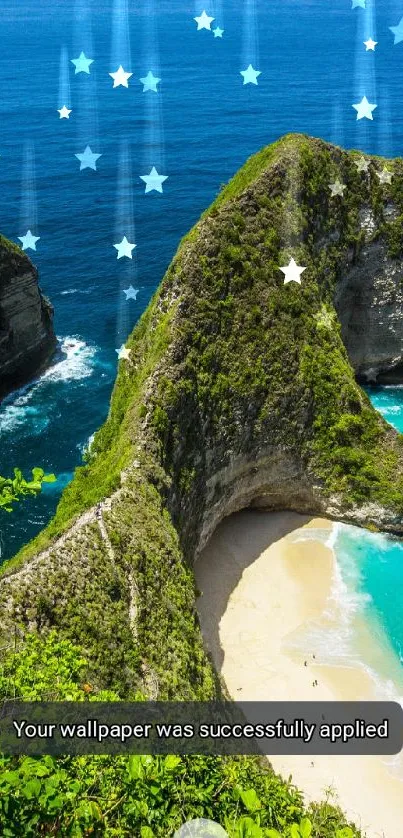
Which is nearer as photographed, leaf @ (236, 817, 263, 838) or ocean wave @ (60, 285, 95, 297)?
leaf @ (236, 817, 263, 838)

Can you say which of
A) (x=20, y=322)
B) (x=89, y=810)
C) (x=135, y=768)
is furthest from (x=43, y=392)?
(x=89, y=810)

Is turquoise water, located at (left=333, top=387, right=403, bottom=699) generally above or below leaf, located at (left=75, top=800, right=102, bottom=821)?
below

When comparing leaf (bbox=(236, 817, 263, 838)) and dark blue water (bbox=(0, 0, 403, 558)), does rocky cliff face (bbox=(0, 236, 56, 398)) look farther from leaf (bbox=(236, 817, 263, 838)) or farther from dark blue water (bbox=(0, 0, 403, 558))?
leaf (bbox=(236, 817, 263, 838))

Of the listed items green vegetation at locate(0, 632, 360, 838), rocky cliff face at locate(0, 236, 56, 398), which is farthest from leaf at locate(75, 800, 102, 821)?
rocky cliff face at locate(0, 236, 56, 398)

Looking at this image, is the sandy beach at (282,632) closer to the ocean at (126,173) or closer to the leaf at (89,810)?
the ocean at (126,173)

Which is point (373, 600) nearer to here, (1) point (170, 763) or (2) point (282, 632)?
(2) point (282, 632)

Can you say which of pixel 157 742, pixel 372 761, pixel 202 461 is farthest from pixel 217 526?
pixel 157 742

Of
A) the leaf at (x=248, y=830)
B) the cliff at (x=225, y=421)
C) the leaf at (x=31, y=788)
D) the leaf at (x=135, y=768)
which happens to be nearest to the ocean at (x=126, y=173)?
the cliff at (x=225, y=421)
